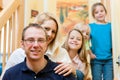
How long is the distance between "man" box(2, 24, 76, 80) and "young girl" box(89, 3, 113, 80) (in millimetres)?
1011

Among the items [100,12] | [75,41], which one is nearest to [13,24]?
[75,41]

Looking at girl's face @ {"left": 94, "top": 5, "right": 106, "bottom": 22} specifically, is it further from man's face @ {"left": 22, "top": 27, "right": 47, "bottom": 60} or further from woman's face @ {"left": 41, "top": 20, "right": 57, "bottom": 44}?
man's face @ {"left": 22, "top": 27, "right": 47, "bottom": 60}

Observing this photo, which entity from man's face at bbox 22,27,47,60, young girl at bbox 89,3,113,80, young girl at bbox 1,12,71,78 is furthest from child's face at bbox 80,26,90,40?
man's face at bbox 22,27,47,60

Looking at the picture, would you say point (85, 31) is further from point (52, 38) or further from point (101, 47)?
point (52, 38)

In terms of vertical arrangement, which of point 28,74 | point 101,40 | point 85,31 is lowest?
point 28,74

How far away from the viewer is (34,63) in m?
1.47

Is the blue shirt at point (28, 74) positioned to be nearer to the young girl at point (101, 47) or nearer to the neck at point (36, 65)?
the neck at point (36, 65)

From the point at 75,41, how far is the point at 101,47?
41 centimetres

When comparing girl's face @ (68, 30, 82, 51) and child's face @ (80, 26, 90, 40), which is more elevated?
child's face @ (80, 26, 90, 40)

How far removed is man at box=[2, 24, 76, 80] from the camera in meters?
1.42

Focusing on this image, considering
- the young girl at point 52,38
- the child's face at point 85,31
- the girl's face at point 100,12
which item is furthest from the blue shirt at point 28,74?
the girl's face at point 100,12

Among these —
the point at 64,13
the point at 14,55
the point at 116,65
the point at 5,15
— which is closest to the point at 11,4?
the point at 5,15

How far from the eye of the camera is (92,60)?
98.6 inches

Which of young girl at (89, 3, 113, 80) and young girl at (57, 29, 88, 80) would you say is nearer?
young girl at (57, 29, 88, 80)
